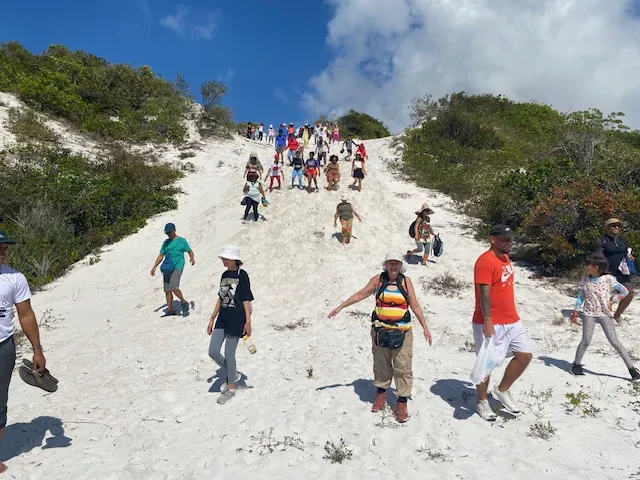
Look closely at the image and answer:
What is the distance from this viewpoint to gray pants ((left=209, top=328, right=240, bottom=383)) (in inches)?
208

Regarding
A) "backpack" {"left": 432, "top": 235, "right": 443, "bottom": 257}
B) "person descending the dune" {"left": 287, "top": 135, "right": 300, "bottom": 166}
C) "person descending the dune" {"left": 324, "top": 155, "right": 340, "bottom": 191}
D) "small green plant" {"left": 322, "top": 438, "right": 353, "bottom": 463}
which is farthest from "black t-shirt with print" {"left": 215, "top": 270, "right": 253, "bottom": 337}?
"person descending the dune" {"left": 287, "top": 135, "right": 300, "bottom": 166}

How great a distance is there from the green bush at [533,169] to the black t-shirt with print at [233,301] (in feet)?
30.1

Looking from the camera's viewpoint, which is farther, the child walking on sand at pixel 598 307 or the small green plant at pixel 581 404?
the child walking on sand at pixel 598 307

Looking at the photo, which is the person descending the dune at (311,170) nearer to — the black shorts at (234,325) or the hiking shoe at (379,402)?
the black shorts at (234,325)

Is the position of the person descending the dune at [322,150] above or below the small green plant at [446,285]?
above

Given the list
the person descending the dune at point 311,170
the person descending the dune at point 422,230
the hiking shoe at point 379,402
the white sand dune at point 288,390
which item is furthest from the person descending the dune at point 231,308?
the person descending the dune at point 311,170

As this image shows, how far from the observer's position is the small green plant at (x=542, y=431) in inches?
165

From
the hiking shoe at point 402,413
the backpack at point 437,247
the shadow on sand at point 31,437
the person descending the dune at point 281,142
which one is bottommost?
the shadow on sand at point 31,437

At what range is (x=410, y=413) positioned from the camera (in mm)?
4848

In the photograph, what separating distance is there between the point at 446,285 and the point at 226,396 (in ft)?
22.0

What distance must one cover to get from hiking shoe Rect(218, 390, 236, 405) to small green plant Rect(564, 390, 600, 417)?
402 cm

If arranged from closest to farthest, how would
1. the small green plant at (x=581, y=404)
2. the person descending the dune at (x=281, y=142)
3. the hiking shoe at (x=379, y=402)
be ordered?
the small green plant at (x=581, y=404) < the hiking shoe at (x=379, y=402) < the person descending the dune at (x=281, y=142)

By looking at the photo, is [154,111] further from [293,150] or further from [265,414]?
[265,414]

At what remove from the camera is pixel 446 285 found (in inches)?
411
